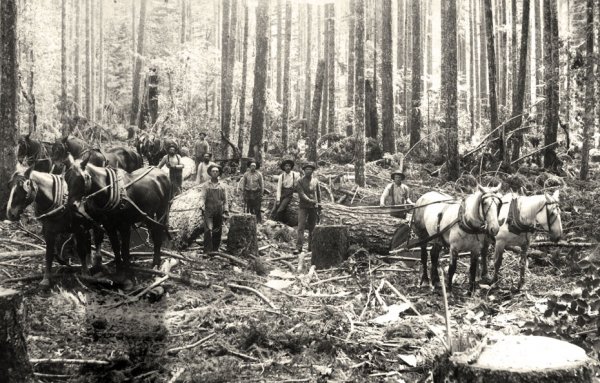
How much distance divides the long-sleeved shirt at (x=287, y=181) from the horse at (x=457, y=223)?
182 inches

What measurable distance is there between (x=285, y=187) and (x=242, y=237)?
339 cm

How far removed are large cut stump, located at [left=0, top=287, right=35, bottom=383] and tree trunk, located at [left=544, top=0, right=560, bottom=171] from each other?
17964 mm

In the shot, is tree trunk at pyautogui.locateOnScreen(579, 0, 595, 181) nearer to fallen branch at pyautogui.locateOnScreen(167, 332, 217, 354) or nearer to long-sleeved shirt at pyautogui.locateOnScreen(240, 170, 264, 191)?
long-sleeved shirt at pyautogui.locateOnScreen(240, 170, 264, 191)

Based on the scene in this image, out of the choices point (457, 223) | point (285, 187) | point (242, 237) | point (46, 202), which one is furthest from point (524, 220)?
point (46, 202)

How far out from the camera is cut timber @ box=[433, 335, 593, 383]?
2.86 m

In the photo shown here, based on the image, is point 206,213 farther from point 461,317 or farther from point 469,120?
point 469,120

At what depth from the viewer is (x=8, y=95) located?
36.8 ft

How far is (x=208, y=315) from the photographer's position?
7270 mm

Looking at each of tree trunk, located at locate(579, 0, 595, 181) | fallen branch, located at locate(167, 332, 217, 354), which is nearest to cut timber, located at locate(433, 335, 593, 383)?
fallen branch, located at locate(167, 332, 217, 354)

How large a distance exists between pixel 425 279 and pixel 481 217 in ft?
6.19

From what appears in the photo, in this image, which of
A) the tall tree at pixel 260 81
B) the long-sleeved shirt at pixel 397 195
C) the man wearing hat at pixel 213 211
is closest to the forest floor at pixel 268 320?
the man wearing hat at pixel 213 211

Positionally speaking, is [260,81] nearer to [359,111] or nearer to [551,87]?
[359,111]

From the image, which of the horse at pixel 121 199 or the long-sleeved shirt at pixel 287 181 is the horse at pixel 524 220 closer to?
the horse at pixel 121 199

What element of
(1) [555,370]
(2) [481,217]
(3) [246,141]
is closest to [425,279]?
(2) [481,217]
